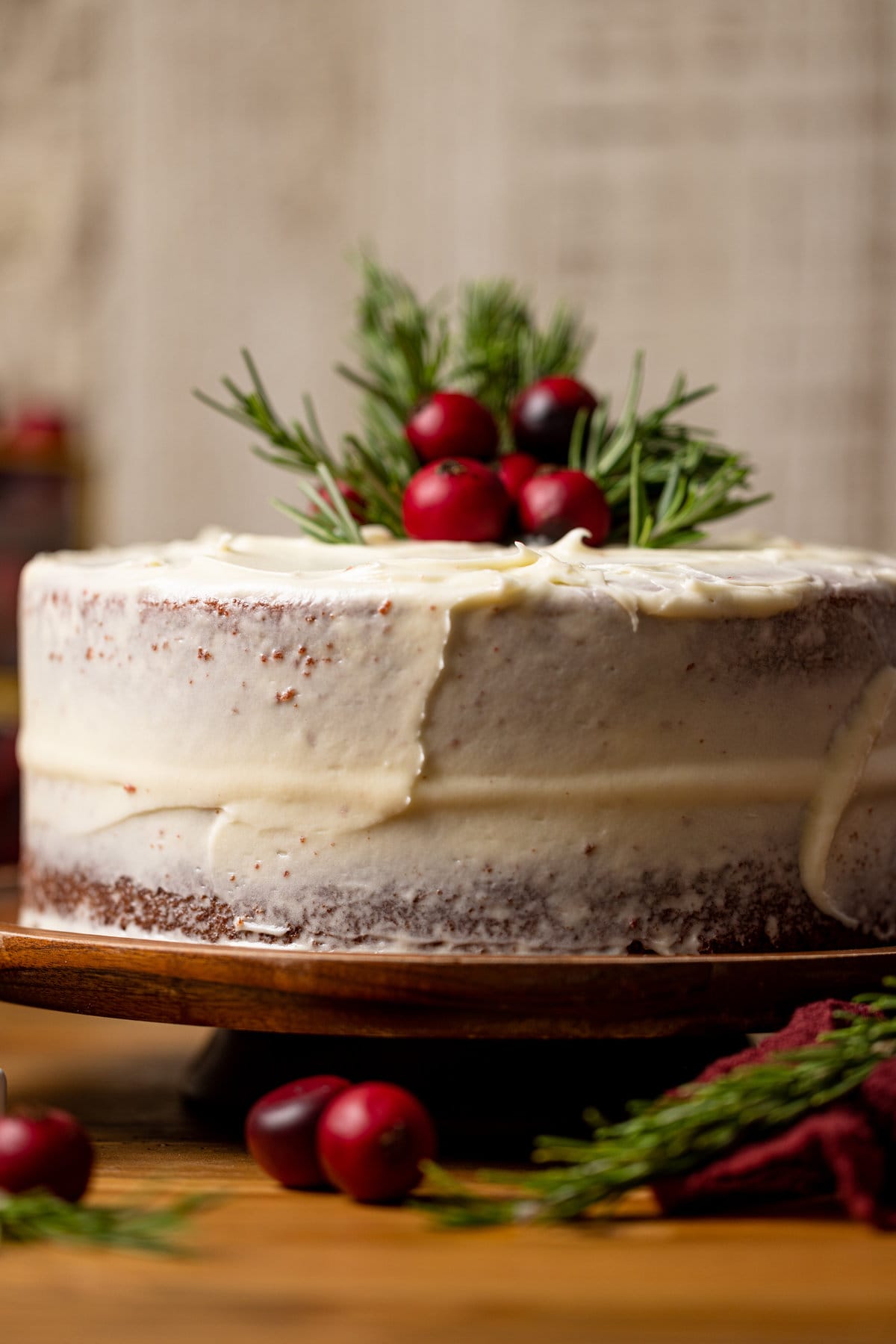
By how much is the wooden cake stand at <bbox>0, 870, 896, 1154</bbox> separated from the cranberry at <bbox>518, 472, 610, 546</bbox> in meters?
0.38

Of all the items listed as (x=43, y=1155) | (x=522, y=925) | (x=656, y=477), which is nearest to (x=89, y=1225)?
(x=43, y=1155)

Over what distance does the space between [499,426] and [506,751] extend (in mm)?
460

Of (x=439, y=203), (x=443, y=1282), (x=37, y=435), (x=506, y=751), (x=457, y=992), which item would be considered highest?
(x=439, y=203)

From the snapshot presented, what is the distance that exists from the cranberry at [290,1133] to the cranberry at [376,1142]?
2 centimetres

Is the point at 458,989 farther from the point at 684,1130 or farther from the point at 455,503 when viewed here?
the point at 455,503

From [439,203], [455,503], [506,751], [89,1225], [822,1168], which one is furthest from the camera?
[439,203]

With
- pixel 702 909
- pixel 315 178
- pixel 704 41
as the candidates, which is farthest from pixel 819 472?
pixel 702 909

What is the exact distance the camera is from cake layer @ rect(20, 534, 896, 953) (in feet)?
4.16

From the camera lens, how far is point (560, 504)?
1412 mm

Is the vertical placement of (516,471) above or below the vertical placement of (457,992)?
above

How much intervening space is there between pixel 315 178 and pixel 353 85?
0.20m

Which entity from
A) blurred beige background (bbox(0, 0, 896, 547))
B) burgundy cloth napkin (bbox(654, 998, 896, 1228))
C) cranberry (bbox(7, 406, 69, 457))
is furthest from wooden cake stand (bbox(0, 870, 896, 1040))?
cranberry (bbox(7, 406, 69, 457))

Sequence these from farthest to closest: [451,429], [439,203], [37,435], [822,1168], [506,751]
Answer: [37,435]
[439,203]
[451,429]
[506,751]
[822,1168]

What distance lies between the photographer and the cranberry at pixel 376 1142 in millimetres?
1132
